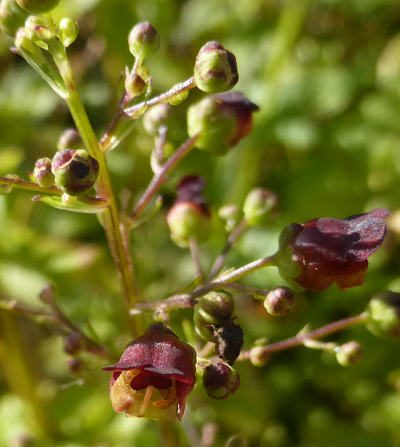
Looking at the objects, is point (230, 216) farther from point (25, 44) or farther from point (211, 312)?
point (25, 44)

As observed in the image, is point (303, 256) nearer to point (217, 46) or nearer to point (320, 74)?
point (217, 46)

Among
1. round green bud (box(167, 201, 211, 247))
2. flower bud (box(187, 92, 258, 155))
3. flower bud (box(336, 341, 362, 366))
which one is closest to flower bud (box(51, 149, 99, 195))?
flower bud (box(187, 92, 258, 155))

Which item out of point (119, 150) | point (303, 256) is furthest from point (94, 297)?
point (303, 256)

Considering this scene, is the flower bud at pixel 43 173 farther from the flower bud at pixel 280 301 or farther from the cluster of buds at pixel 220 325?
the flower bud at pixel 280 301

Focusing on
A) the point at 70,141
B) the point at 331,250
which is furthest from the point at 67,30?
the point at 331,250

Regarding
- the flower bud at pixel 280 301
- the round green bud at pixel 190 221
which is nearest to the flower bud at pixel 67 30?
the round green bud at pixel 190 221

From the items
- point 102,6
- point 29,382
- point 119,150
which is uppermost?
point 102,6
